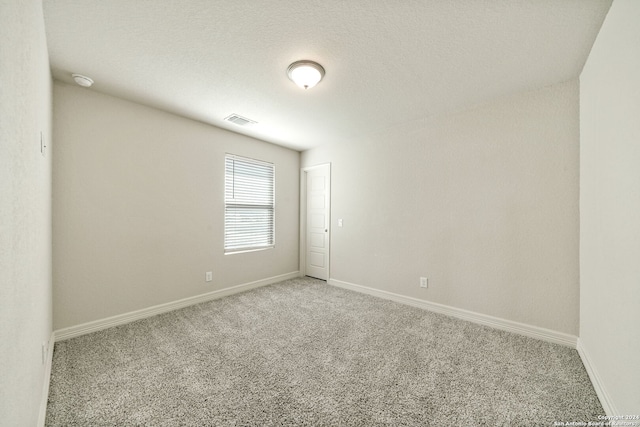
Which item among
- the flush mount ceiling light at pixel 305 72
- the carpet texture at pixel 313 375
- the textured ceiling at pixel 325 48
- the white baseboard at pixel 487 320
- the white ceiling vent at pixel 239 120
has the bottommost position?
the carpet texture at pixel 313 375

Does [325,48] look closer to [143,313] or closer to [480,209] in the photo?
[480,209]

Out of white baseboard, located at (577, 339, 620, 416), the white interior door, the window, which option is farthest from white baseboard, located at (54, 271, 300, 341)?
white baseboard, located at (577, 339, 620, 416)

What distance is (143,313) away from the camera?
283cm

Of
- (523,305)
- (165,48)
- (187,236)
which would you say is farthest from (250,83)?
(523,305)

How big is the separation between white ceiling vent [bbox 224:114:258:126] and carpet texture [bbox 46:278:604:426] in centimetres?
246

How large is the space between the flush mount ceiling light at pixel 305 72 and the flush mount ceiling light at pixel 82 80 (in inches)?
73.3

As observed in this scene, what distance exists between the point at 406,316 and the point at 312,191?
104 inches

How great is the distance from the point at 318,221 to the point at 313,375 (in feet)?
9.57

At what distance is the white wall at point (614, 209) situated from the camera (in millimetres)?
1264

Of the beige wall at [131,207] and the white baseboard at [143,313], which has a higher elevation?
the beige wall at [131,207]

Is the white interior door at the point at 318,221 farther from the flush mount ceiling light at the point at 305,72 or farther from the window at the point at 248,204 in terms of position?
the flush mount ceiling light at the point at 305,72

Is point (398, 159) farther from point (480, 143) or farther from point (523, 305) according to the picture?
point (523, 305)

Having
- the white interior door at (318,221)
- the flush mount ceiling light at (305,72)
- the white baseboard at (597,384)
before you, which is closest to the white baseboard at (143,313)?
the white interior door at (318,221)

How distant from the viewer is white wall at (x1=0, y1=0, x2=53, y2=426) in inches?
32.4
